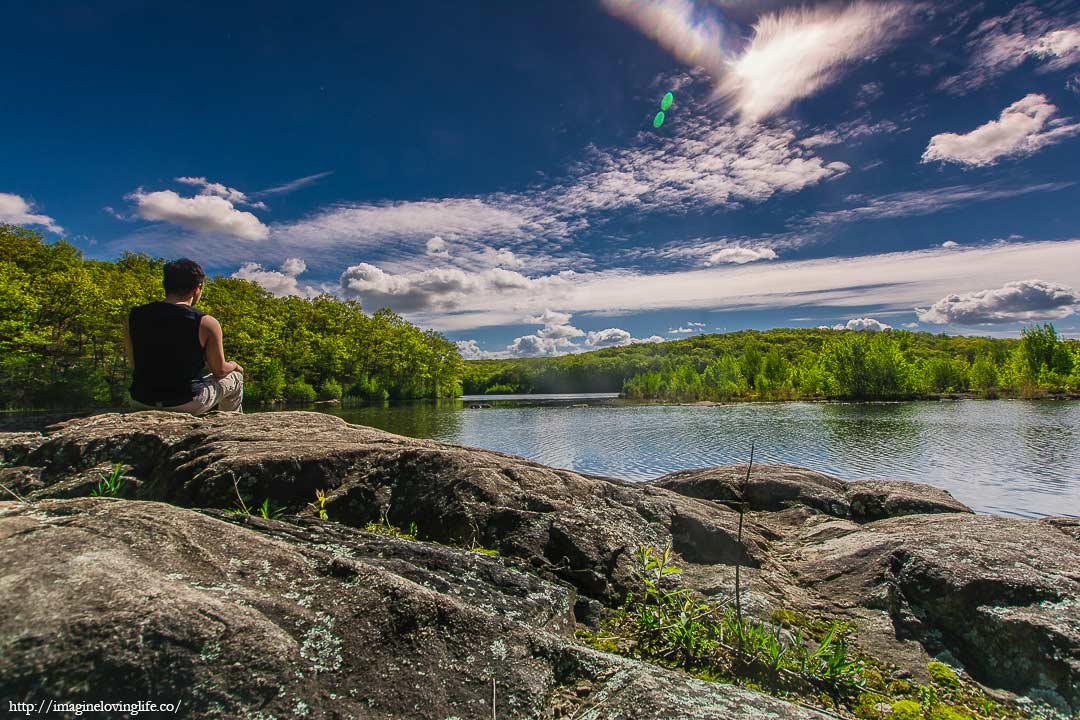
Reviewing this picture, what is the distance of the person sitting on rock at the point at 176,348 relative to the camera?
5707 millimetres

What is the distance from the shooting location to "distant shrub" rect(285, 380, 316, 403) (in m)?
73.8

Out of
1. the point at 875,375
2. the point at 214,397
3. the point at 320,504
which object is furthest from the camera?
the point at 875,375

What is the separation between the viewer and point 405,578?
2777 mm

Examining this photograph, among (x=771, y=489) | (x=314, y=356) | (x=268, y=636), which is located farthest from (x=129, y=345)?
(x=314, y=356)

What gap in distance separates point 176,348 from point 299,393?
76.7 meters

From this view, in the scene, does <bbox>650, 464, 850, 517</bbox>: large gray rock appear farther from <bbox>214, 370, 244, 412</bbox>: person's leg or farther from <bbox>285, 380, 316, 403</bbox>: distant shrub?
<bbox>285, 380, 316, 403</bbox>: distant shrub

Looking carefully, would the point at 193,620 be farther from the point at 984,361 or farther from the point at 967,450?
the point at 984,361

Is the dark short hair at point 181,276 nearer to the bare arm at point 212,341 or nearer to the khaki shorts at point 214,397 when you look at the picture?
the bare arm at point 212,341

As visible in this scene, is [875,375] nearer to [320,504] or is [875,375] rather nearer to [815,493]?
[815,493]

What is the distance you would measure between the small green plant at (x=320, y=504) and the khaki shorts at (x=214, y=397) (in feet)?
10.1

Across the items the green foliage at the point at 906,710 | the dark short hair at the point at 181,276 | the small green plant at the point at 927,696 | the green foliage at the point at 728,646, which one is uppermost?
the dark short hair at the point at 181,276

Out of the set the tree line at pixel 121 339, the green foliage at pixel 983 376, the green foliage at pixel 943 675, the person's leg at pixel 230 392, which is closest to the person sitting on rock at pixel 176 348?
the person's leg at pixel 230 392

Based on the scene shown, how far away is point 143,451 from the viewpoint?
5383 mm

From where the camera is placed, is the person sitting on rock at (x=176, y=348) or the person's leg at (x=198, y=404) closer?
the person sitting on rock at (x=176, y=348)
